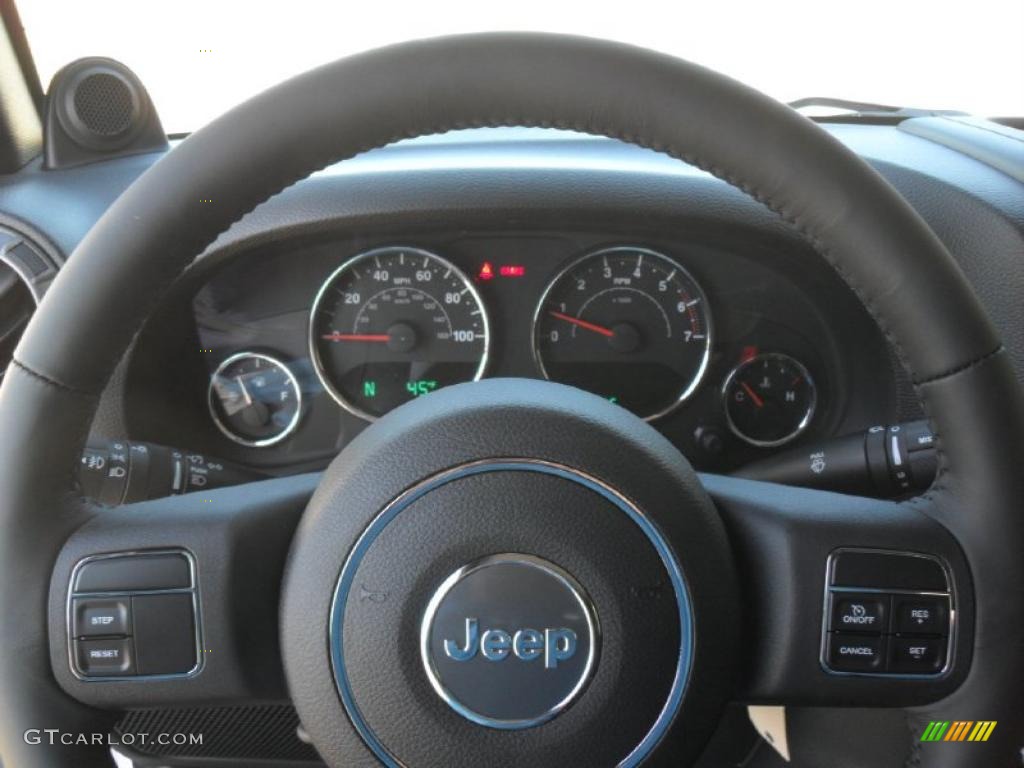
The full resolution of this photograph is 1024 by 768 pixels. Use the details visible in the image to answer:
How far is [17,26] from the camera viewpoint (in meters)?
2.36

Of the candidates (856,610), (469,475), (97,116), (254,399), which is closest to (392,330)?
(254,399)

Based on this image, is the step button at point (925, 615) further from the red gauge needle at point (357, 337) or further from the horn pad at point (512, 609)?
the red gauge needle at point (357, 337)

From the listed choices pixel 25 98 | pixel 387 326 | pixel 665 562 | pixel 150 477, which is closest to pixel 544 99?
pixel 665 562

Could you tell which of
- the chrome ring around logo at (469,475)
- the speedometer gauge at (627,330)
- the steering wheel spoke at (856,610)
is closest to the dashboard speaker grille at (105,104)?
the speedometer gauge at (627,330)

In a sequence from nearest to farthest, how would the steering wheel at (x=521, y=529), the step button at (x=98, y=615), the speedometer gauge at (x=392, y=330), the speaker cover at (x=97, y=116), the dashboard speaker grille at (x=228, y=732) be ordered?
the steering wheel at (x=521, y=529), the step button at (x=98, y=615), the dashboard speaker grille at (x=228, y=732), the speedometer gauge at (x=392, y=330), the speaker cover at (x=97, y=116)

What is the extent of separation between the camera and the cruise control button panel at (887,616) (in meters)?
1.05

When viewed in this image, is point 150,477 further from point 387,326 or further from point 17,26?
point 17,26

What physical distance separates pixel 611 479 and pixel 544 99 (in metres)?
0.35

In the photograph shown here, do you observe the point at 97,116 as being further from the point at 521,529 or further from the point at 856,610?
the point at 856,610

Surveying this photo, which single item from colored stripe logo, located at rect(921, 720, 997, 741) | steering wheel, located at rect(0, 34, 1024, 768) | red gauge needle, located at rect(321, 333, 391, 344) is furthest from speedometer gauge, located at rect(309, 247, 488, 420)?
colored stripe logo, located at rect(921, 720, 997, 741)

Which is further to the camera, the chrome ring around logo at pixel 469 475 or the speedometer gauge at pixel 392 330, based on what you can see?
the speedometer gauge at pixel 392 330

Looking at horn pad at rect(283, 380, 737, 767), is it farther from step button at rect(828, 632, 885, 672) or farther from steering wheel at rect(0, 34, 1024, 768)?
step button at rect(828, 632, 885, 672)

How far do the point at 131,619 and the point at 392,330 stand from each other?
43.5 inches

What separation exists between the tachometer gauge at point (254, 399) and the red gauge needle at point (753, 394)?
0.86 meters
